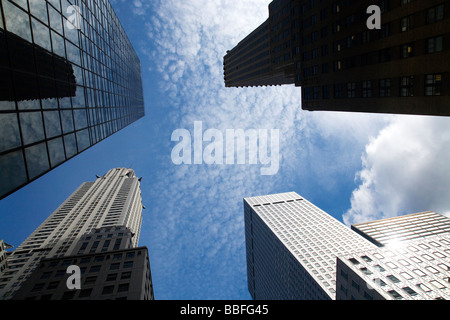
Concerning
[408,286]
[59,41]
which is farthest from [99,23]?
[408,286]

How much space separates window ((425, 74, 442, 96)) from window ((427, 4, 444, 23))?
4669 millimetres

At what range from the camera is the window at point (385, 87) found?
26.8m

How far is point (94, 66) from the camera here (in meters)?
30.4

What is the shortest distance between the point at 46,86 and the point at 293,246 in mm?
109488

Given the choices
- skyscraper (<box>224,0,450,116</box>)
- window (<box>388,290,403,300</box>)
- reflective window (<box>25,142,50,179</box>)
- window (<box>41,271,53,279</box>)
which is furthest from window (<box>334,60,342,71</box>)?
window (<box>41,271,53,279</box>)

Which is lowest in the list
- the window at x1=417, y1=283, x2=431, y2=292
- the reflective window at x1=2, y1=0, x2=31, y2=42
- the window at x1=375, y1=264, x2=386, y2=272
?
the window at x1=417, y1=283, x2=431, y2=292

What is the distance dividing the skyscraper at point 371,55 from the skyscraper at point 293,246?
67.7m

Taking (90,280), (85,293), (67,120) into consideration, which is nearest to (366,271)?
(85,293)

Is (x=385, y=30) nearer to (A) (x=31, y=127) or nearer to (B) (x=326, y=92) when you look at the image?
(B) (x=326, y=92)

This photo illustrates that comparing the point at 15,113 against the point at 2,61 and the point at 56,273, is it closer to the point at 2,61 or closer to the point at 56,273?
the point at 2,61

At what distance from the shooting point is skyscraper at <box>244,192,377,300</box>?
304 feet

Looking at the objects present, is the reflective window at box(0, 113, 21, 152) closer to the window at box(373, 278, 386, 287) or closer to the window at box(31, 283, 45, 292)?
the window at box(31, 283, 45, 292)

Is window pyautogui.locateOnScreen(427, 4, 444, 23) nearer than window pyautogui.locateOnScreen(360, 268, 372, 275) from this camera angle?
Yes

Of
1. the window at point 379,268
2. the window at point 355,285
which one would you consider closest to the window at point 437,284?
the window at point 379,268
